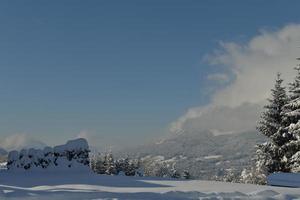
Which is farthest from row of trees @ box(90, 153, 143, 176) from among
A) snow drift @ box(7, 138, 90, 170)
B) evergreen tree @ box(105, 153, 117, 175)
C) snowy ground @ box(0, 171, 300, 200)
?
snowy ground @ box(0, 171, 300, 200)

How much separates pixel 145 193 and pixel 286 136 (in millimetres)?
23643

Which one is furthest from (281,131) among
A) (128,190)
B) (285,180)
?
(128,190)

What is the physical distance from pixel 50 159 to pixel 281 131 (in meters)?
20.3

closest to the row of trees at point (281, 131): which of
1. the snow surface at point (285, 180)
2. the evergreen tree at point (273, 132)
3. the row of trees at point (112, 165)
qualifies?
the evergreen tree at point (273, 132)

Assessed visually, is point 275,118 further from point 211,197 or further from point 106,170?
point 106,170

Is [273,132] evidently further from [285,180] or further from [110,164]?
[110,164]

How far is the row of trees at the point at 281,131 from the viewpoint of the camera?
33281 mm

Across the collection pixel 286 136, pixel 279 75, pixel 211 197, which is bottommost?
pixel 211 197

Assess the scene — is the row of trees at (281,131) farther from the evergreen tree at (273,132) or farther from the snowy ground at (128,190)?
the snowy ground at (128,190)

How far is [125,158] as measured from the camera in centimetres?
8731

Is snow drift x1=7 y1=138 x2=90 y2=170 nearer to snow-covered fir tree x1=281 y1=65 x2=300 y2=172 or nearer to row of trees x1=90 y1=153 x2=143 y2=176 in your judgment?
snow-covered fir tree x1=281 y1=65 x2=300 y2=172

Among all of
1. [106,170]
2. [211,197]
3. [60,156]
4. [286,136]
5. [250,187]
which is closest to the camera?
[211,197]

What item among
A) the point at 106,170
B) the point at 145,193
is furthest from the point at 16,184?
the point at 106,170

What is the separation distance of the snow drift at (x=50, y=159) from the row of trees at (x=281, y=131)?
56.3 feet
